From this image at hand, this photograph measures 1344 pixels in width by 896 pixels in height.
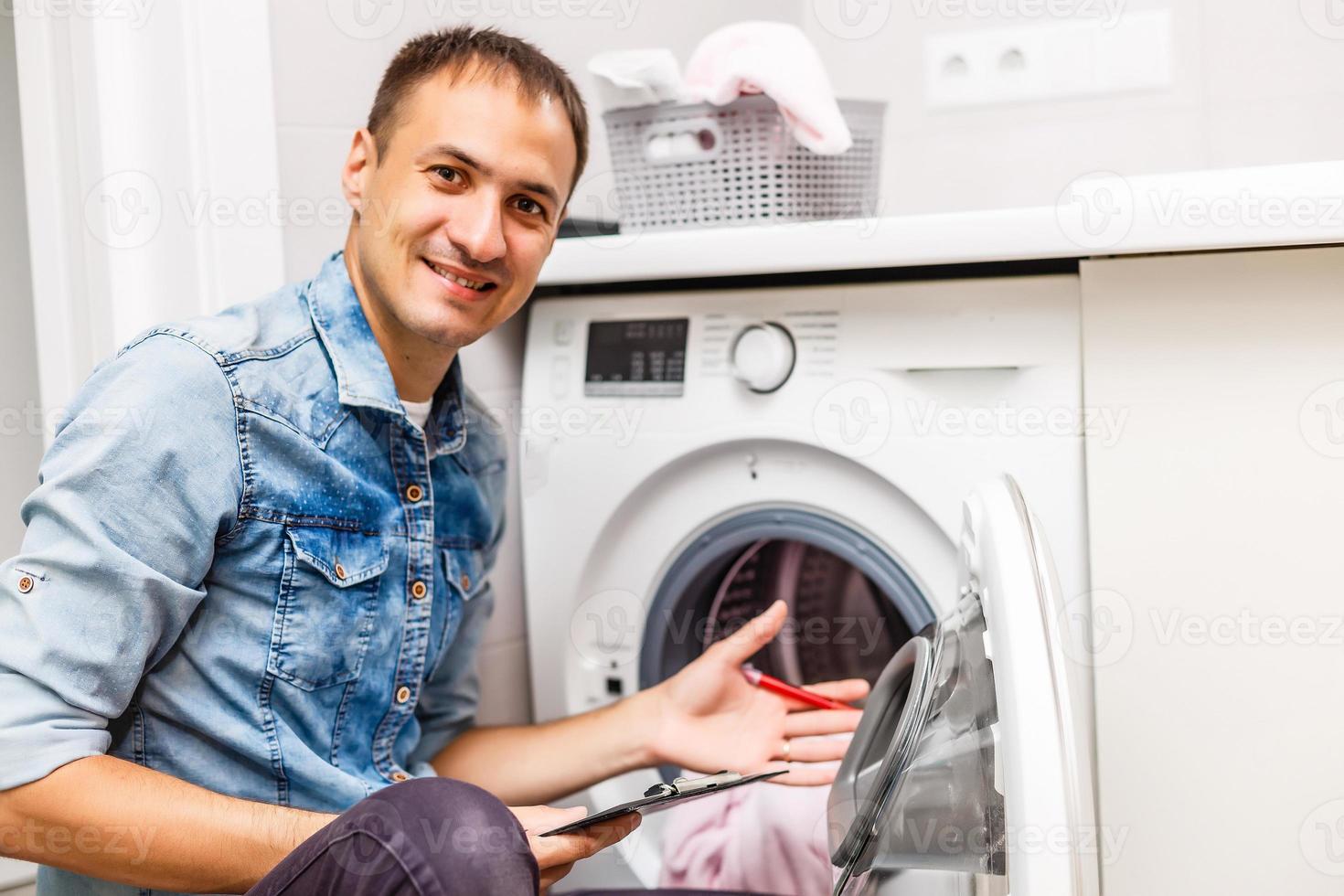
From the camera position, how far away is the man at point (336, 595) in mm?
706

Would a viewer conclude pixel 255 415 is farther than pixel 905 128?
No

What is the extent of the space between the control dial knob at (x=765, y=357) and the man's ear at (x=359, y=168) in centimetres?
38

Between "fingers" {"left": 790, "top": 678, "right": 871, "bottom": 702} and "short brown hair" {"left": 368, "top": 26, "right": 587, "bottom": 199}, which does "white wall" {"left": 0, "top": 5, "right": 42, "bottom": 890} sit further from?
"fingers" {"left": 790, "top": 678, "right": 871, "bottom": 702}

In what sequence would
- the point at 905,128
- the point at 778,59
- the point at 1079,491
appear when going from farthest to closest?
the point at 905,128 < the point at 778,59 < the point at 1079,491

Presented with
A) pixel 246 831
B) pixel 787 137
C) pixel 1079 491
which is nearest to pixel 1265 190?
pixel 1079 491

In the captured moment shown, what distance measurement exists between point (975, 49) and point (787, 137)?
A: 64 centimetres

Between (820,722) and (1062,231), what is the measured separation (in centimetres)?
48

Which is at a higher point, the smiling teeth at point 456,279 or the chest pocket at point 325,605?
the smiling teeth at point 456,279

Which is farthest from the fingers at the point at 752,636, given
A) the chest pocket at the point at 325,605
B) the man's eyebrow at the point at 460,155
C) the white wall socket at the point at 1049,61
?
the white wall socket at the point at 1049,61

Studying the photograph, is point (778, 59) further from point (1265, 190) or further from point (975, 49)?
point (975, 49)

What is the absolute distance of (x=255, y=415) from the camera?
2.68ft

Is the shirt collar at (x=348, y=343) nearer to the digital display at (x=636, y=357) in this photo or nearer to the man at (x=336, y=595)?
the man at (x=336, y=595)

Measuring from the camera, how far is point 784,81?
1.11 metres

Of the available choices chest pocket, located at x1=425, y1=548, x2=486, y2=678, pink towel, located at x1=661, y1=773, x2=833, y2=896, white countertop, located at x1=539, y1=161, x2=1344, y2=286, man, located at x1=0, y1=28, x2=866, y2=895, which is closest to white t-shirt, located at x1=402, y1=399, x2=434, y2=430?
man, located at x1=0, y1=28, x2=866, y2=895
